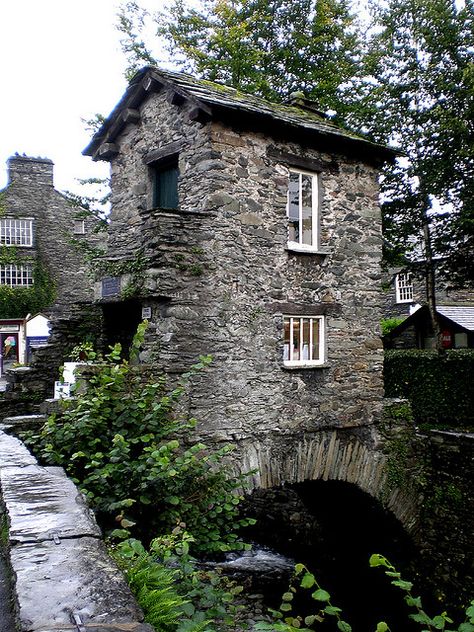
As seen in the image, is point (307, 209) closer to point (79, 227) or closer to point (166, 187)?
point (166, 187)

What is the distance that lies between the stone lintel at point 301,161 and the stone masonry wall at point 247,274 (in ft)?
0.18

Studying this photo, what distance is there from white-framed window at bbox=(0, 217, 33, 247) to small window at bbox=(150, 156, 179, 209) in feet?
60.5

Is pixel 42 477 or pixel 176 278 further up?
pixel 176 278

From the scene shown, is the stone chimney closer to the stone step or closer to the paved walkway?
the stone step

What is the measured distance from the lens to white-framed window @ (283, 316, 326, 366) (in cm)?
1060

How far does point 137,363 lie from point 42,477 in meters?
4.75

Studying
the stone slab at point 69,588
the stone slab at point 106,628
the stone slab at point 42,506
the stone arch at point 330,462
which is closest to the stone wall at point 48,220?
the stone arch at point 330,462

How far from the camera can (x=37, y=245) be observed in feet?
91.6

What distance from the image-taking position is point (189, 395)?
361 inches

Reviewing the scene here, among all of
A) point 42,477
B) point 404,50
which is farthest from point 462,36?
point 42,477

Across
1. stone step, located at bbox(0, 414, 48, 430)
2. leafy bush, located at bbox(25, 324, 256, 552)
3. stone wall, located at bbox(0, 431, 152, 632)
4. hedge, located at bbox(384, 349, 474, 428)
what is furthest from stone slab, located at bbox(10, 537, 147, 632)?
hedge, located at bbox(384, 349, 474, 428)

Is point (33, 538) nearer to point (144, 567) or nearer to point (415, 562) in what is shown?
point (144, 567)

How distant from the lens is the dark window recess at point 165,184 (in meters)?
10.8

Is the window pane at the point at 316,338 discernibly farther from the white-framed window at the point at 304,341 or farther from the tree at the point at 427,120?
the tree at the point at 427,120
